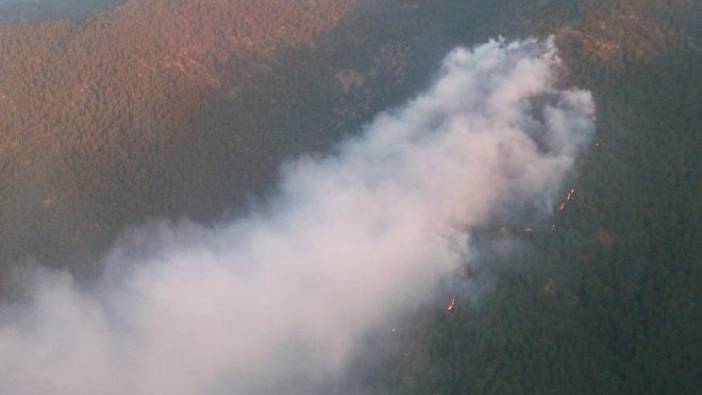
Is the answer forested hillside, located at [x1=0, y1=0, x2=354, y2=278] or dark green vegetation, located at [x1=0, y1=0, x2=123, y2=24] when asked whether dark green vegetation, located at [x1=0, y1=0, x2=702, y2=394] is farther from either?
dark green vegetation, located at [x1=0, y1=0, x2=123, y2=24]

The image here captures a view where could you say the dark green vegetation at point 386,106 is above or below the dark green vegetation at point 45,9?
below

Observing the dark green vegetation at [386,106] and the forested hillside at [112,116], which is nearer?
the dark green vegetation at [386,106]

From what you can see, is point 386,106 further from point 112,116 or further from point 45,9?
point 45,9

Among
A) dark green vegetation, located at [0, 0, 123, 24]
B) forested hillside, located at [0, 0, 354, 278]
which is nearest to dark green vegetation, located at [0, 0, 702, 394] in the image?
forested hillside, located at [0, 0, 354, 278]

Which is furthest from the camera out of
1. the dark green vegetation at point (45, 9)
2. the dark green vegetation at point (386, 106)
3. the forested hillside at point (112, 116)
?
the dark green vegetation at point (45, 9)

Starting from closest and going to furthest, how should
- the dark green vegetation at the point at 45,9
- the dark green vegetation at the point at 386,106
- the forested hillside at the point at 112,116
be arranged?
the dark green vegetation at the point at 386,106, the forested hillside at the point at 112,116, the dark green vegetation at the point at 45,9

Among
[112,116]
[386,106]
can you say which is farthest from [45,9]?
[386,106]

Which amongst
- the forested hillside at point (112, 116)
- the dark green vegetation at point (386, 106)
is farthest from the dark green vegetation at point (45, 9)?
the dark green vegetation at point (386, 106)

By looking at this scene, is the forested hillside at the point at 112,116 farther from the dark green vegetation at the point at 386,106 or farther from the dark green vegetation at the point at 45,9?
the dark green vegetation at the point at 45,9
